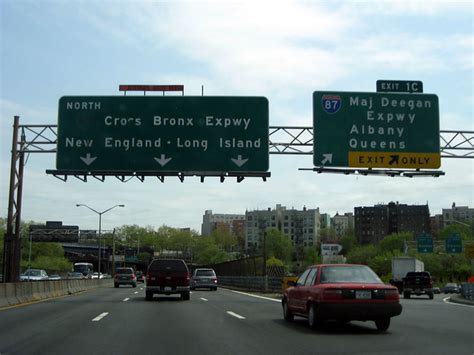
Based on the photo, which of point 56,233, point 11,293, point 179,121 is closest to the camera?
point 11,293

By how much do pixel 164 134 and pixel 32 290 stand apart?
8.77 metres

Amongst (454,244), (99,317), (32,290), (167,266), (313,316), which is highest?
(454,244)

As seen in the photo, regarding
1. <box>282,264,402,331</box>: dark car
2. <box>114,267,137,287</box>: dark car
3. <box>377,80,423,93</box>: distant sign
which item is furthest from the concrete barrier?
<box>114,267,137,287</box>: dark car

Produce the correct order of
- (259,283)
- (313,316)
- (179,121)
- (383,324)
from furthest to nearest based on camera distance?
(259,283) < (179,121) < (383,324) < (313,316)

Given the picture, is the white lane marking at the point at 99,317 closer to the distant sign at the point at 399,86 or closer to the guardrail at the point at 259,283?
the distant sign at the point at 399,86

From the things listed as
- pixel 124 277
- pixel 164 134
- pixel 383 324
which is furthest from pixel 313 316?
pixel 124 277

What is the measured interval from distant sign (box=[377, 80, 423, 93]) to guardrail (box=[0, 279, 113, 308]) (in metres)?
17.0

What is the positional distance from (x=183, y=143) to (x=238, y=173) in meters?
2.67

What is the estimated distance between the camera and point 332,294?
41.3 feet

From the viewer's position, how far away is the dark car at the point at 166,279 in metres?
26.0

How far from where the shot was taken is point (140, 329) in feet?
44.5

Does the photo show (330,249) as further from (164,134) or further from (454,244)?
(454,244)

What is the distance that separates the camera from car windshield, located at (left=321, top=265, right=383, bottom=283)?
43.8 ft

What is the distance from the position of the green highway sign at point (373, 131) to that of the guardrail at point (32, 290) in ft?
42.6
